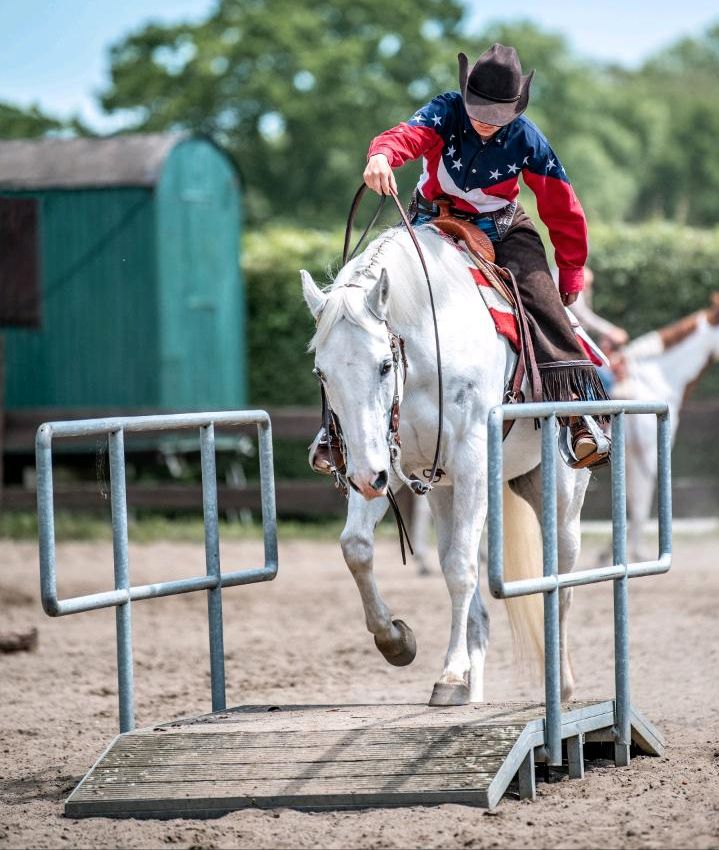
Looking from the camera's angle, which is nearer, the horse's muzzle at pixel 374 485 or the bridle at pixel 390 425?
the horse's muzzle at pixel 374 485

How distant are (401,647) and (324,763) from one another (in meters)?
0.65

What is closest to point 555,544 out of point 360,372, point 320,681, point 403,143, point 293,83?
point 360,372

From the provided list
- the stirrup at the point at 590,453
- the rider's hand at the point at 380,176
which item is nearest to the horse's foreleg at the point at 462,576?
the stirrup at the point at 590,453

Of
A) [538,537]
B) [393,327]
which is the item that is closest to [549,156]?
[393,327]

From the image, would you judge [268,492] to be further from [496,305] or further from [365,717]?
[496,305]

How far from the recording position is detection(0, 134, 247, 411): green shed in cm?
1277

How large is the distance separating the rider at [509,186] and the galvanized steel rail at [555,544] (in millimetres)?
390

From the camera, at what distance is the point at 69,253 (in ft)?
42.3

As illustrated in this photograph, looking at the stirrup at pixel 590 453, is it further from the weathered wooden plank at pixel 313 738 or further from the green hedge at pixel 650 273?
the green hedge at pixel 650 273

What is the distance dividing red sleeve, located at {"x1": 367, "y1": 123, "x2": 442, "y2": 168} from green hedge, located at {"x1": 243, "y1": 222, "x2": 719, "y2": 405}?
833 centimetres

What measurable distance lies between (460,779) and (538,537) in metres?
1.75

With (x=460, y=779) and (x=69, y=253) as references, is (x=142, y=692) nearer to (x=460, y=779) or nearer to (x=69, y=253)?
(x=460, y=779)

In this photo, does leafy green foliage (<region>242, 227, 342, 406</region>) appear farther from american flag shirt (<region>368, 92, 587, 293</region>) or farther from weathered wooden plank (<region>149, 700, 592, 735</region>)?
weathered wooden plank (<region>149, 700, 592, 735</region>)

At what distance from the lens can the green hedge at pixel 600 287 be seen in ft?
43.3
